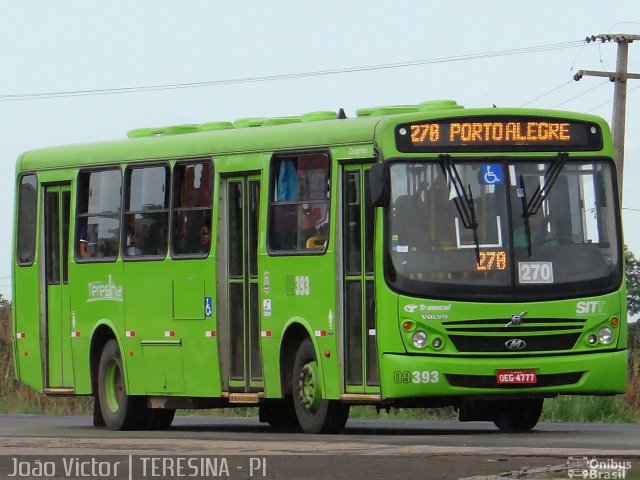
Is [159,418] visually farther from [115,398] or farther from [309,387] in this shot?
[309,387]

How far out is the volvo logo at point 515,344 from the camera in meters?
19.5

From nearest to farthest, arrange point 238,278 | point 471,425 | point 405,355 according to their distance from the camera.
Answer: point 405,355, point 238,278, point 471,425

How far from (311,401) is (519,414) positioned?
2.24 metres

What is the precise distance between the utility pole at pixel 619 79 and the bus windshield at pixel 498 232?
20.3 metres

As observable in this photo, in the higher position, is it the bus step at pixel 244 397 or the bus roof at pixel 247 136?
the bus roof at pixel 247 136

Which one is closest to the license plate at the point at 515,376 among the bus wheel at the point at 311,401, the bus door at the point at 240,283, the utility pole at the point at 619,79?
the bus wheel at the point at 311,401

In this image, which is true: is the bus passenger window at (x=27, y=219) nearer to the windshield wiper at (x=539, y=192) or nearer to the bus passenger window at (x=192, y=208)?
the bus passenger window at (x=192, y=208)

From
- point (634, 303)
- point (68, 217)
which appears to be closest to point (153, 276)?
point (68, 217)

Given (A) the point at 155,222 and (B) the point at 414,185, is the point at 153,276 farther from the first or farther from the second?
(B) the point at 414,185

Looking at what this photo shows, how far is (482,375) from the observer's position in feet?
63.7

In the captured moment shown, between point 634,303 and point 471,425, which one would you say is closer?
point 471,425

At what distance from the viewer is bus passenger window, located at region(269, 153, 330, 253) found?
20.3 metres

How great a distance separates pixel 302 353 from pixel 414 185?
2.16 metres

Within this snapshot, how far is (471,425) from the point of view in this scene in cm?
2362
